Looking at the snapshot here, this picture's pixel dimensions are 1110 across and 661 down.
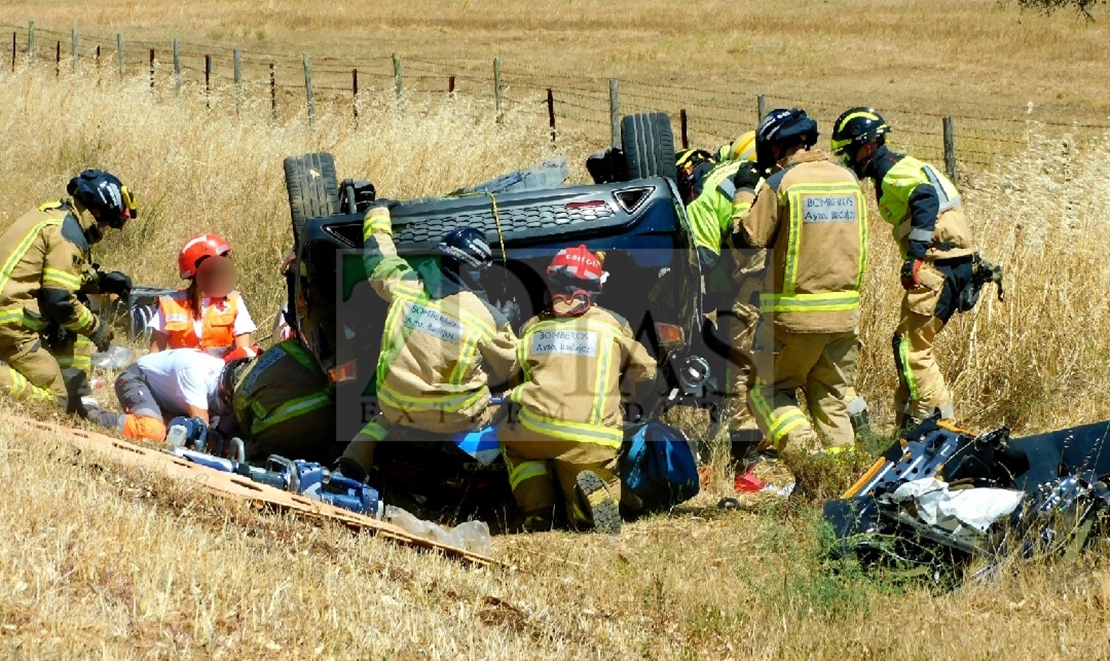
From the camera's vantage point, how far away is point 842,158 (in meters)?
7.68

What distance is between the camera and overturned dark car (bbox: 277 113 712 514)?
6.66 m

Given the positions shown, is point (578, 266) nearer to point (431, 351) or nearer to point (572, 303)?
point (572, 303)

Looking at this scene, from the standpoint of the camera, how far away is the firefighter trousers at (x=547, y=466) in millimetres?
6305

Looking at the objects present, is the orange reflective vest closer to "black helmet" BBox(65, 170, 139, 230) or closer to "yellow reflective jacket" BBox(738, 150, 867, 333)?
"black helmet" BBox(65, 170, 139, 230)

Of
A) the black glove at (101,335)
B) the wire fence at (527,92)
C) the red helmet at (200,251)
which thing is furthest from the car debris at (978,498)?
the wire fence at (527,92)

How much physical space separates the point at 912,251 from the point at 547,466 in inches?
96.8

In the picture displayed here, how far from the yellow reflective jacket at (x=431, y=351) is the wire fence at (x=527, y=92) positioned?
357 inches

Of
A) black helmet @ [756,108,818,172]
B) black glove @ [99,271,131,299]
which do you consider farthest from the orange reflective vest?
black helmet @ [756,108,818,172]

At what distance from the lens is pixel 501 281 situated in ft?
22.5

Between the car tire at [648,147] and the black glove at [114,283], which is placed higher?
the car tire at [648,147]

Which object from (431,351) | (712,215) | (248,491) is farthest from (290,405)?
(712,215)

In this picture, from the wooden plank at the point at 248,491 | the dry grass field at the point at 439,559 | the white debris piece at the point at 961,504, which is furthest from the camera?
the wooden plank at the point at 248,491

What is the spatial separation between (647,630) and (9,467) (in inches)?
107

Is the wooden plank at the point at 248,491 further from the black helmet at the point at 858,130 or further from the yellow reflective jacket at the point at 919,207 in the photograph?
the black helmet at the point at 858,130
